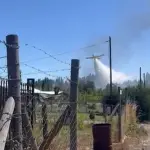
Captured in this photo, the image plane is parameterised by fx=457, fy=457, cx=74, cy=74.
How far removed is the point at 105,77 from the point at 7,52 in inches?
2775

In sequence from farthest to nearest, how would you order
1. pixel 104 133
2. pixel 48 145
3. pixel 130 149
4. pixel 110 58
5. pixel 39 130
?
pixel 110 58 < pixel 130 149 < pixel 104 133 < pixel 39 130 < pixel 48 145

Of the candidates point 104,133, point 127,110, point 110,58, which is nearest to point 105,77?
point 110,58

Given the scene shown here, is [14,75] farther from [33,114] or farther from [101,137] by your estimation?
[101,137]

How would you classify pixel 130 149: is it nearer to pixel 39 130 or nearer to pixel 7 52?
pixel 39 130

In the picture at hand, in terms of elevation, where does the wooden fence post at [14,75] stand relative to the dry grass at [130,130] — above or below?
above

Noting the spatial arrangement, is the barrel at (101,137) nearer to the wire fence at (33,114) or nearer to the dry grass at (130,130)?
the wire fence at (33,114)

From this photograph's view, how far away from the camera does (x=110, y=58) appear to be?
55.4 m

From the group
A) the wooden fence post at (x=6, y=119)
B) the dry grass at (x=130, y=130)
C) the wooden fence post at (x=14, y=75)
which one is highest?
the wooden fence post at (x=14, y=75)

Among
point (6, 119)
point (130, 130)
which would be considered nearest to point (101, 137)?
point (6, 119)

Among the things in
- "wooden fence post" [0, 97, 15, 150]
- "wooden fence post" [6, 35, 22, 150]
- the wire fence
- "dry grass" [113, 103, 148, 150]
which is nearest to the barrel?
the wire fence

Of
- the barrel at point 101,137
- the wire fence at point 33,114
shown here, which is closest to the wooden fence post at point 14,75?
the wire fence at point 33,114

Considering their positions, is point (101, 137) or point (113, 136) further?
point (113, 136)

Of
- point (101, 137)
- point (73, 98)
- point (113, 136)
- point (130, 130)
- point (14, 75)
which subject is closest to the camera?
point (14, 75)

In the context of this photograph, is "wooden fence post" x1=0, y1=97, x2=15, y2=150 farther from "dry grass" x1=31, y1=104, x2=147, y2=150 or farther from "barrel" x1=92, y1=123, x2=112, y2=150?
"barrel" x1=92, y1=123, x2=112, y2=150
